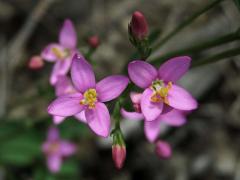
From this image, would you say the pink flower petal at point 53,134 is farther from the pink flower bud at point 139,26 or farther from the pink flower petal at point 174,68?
the pink flower bud at point 139,26

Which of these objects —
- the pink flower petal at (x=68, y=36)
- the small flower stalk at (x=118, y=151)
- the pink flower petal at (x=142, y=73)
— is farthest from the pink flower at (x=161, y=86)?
the pink flower petal at (x=68, y=36)

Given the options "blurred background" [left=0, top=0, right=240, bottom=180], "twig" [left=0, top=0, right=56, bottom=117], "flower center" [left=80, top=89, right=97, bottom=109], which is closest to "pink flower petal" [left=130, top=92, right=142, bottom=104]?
"flower center" [left=80, top=89, right=97, bottom=109]

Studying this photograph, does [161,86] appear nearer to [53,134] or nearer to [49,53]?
[49,53]

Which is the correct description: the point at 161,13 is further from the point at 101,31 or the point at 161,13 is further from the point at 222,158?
the point at 222,158

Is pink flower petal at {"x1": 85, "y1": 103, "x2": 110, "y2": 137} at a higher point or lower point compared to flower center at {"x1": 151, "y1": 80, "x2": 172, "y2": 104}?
higher

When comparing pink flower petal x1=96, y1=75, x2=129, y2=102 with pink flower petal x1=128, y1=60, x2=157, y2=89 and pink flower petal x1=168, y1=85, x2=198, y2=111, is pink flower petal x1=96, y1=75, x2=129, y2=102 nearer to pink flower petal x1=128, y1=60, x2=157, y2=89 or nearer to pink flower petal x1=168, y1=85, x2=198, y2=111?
pink flower petal x1=128, y1=60, x2=157, y2=89

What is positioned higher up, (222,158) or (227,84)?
(227,84)

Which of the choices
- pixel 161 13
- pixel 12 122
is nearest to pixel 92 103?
pixel 12 122
